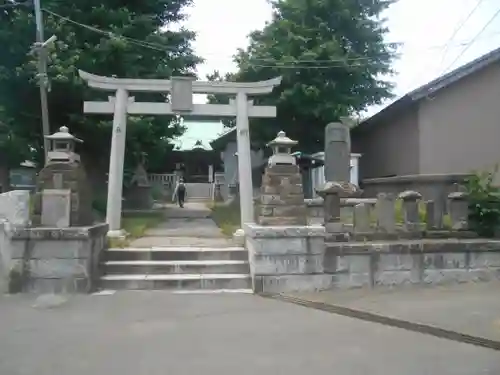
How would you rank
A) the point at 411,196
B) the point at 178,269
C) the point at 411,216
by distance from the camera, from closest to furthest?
the point at 178,269, the point at 411,196, the point at 411,216

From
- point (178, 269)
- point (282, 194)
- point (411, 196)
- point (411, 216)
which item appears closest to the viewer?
point (282, 194)

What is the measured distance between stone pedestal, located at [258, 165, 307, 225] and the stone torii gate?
269cm

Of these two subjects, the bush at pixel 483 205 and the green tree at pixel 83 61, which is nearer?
the bush at pixel 483 205

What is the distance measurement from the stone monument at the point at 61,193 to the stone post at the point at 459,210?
6787 millimetres

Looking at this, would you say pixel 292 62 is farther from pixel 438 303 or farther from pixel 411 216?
pixel 438 303

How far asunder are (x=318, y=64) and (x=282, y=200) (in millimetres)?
12158

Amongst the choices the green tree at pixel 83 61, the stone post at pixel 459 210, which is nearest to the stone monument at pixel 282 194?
the stone post at pixel 459 210

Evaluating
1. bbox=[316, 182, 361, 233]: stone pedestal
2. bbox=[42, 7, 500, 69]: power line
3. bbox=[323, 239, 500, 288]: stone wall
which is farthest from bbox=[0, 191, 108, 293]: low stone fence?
bbox=[42, 7, 500, 69]: power line

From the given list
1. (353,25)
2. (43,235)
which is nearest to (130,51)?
(353,25)

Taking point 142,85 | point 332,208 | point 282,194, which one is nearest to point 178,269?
point 282,194

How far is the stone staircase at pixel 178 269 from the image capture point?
30.1 feet

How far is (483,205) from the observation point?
32.5 ft

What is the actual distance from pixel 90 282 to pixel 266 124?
45.4 ft

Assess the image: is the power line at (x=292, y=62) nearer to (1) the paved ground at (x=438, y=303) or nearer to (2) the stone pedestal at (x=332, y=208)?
(2) the stone pedestal at (x=332, y=208)
